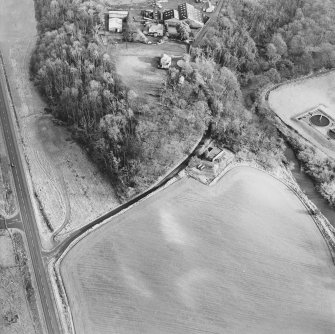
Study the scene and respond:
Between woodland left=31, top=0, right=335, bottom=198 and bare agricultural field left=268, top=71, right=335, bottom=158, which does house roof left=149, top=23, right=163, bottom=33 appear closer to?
woodland left=31, top=0, right=335, bottom=198

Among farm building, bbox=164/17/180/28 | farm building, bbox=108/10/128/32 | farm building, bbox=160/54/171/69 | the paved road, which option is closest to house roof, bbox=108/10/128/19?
farm building, bbox=108/10/128/32

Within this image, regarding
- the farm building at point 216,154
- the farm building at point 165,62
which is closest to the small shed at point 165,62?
the farm building at point 165,62

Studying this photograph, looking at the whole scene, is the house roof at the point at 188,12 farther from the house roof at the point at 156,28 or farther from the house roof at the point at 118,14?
the house roof at the point at 118,14

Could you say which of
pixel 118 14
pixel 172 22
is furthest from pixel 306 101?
pixel 118 14

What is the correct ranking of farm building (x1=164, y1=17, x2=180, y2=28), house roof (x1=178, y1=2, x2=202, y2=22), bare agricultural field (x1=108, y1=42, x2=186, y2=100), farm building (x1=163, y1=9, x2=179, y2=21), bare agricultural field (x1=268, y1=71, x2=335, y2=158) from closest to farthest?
bare agricultural field (x1=268, y1=71, x2=335, y2=158), bare agricultural field (x1=108, y1=42, x2=186, y2=100), farm building (x1=164, y1=17, x2=180, y2=28), farm building (x1=163, y1=9, x2=179, y2=21), house roof (x1=178, y1=2, x2=202, y2=22)

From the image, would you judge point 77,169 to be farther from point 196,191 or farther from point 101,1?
point 101,1

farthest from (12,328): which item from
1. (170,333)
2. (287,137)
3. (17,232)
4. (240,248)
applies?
(287,137)
